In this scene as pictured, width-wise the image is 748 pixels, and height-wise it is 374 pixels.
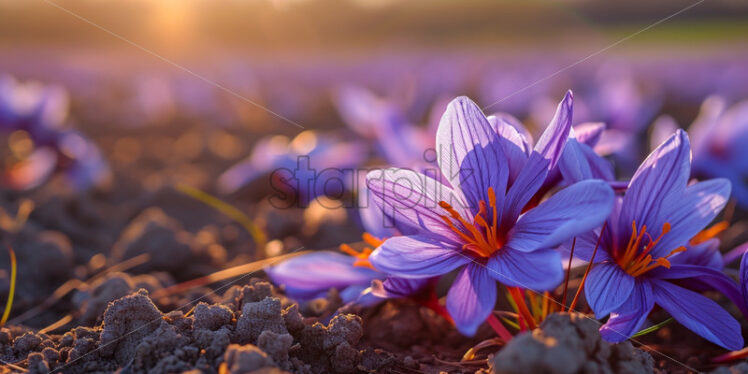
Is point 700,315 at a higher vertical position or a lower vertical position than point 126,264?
higher

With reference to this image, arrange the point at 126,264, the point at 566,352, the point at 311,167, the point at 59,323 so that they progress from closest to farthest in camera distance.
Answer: the point at 566,352
the point at 59,323
the point at 126,264
the point at 311,167

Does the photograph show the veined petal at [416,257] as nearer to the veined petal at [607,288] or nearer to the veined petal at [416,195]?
the veined petal at [416,195]

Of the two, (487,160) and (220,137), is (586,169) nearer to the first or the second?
(487,160)

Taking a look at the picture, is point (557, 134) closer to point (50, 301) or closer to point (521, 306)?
point (521, 306)

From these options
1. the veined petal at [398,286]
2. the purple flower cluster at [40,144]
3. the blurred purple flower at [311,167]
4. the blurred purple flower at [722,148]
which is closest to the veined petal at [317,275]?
the veined petal at [398,286]

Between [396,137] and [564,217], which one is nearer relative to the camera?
[564,217]

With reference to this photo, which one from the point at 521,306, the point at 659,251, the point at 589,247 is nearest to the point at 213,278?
the point at 521,306
